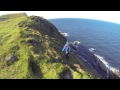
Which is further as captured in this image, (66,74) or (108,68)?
(108,68)

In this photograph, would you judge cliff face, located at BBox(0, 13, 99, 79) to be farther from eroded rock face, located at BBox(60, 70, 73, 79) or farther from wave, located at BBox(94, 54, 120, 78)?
wave, located at BBox(94, 54, 120, 78)

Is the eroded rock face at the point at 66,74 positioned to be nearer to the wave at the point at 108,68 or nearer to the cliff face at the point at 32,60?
the cliff face at the point at 32,60

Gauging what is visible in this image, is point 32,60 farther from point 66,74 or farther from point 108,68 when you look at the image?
point 108,68

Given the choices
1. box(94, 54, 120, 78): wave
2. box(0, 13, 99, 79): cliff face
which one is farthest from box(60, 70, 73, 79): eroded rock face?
box(94, 54, 120, 78): wave

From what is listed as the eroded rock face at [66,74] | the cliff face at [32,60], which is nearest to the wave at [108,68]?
the cliff face at [32,60]

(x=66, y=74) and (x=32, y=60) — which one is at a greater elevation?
(x=32, y=60)

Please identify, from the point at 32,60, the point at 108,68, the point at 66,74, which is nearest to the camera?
the point at 66,74

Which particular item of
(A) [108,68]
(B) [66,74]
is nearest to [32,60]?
(B) [66,74]
